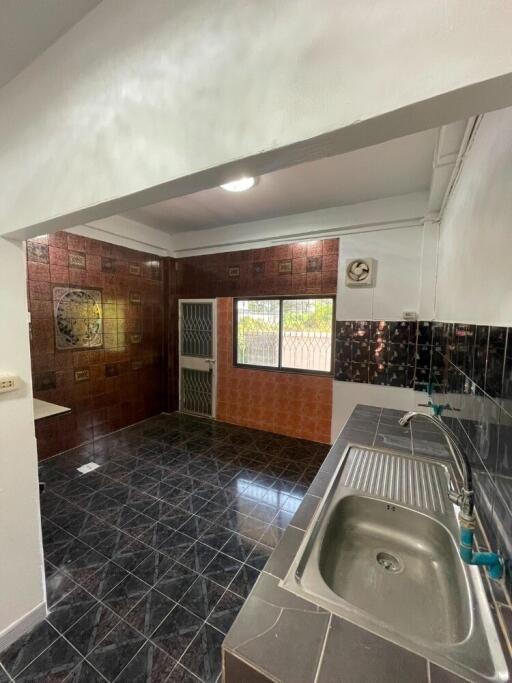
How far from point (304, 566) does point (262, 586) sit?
138mm

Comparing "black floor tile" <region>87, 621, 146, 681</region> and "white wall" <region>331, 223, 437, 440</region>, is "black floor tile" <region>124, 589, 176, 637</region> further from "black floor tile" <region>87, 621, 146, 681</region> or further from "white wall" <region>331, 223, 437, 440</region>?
"white wall" <region>331, 223, 437, 440</region>

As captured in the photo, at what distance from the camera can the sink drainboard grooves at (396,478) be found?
3.69 ft

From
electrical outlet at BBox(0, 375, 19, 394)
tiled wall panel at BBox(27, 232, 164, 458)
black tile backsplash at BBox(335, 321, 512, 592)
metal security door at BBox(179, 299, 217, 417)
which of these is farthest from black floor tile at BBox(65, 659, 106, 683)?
metal security door at BBox(179, 299, 217, 417)

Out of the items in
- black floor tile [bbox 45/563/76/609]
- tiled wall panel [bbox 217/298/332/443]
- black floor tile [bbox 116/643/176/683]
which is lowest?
black floor tile [bbox 45/563/76/609]

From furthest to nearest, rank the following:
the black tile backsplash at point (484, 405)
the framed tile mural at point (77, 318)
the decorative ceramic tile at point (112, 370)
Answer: the decorative ceramic tile at point (112, 370) → the framed tile mural at point (77, 318) → the black tile backsplash at point (484, 405)

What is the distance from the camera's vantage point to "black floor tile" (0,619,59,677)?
3.88ft

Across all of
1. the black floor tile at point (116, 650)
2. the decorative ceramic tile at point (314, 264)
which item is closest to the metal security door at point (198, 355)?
the decorative ceramic tile at point (314, 264)

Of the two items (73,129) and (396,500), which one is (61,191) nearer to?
(73,129)

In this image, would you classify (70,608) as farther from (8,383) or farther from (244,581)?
(8,383)

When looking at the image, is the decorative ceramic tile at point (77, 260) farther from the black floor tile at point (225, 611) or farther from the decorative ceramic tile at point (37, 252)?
the black floor tile at point (225, 611)

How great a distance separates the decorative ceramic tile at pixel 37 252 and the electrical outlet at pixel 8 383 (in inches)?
75.5

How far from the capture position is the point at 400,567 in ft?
3.27

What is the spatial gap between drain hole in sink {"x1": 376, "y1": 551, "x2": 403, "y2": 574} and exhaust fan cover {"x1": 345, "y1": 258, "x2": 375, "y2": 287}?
93.2 inches

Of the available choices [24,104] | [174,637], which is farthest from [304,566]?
[24,104]
